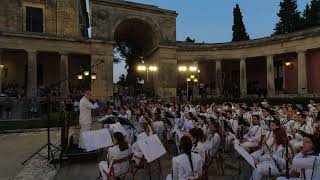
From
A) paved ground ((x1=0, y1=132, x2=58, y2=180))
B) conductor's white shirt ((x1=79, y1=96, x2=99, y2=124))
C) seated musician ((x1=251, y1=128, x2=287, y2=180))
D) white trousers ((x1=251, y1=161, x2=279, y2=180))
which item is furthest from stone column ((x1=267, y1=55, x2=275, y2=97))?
white trousers ((x1=251, y1=161, x2=279, y2=180))

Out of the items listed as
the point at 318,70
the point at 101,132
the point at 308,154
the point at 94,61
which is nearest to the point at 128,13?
the point at 94,61

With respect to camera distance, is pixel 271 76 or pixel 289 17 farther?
pixel 289 17

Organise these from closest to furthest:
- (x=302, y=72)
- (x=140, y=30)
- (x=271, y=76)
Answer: (x=302, y=72), (x=271, y=76), (x=140, y=30)

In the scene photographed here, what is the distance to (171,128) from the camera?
1373 centimetres

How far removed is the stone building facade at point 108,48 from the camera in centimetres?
3097

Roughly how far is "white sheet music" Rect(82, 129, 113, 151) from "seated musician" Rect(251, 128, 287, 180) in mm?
3826

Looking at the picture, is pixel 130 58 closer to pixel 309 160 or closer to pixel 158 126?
pixel 158 126

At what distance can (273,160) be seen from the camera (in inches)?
274

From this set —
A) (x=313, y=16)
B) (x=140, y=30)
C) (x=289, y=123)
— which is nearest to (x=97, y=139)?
(x=289, y=123)

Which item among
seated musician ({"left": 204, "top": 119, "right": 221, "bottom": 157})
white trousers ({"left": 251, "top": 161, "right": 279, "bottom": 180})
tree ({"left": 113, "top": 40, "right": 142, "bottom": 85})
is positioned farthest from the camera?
tree ({"left": 113, "top": 40, "right": 142, "bottom": 85})

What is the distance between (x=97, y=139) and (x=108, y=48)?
82.4 feet

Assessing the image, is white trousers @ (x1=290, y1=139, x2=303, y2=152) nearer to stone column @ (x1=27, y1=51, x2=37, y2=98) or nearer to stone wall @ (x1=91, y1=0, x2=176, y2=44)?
stone column @ (x1=27, y1=51, x2=37, y2=98)

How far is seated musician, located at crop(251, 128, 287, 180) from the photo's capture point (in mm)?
6711

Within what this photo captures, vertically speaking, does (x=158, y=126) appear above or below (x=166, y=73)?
below
